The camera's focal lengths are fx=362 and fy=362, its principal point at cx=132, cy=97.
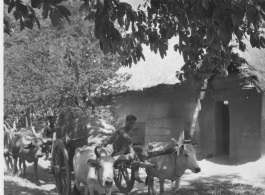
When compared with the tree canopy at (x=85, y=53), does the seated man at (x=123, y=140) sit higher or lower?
lower

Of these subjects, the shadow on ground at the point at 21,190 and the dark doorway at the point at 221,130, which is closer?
the shadow on ground at the point at 21,190

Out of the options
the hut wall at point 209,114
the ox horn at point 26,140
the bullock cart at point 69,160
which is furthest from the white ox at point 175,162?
the hut wall at point 209,114

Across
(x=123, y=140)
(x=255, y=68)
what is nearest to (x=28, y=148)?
(x=123, y=140)

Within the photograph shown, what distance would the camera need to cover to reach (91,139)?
6812 millimetres

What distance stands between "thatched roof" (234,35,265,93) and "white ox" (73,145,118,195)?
5320 millimetres

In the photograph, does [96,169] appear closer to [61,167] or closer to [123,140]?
[123,140]

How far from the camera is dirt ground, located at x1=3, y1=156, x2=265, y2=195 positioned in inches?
299

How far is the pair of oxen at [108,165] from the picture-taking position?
510 centimetres

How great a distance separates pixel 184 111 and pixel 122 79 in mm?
2623

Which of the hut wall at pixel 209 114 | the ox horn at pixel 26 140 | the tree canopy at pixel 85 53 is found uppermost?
the tree canopy at pixel 85 53

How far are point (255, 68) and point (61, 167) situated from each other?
6134 millimetres

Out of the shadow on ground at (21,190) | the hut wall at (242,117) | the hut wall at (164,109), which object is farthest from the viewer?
the hut wall at (164,109)

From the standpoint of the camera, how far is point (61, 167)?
6.90 metres

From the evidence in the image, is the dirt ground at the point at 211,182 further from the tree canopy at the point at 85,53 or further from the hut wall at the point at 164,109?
the tree canopy at the point at 85,53
